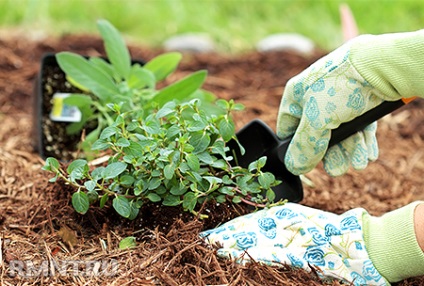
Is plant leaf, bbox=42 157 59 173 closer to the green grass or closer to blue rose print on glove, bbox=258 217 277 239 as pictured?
→ blue rose print on glove, bbox=258 217 277 239

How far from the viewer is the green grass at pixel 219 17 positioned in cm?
390

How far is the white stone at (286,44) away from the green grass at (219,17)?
0.14 metres

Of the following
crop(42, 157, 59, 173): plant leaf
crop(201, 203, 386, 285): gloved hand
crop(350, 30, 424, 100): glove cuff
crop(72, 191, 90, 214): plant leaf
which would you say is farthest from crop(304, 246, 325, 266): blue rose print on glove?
crop(42, 157, 59, 173): plant leaf

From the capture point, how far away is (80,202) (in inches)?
61.3

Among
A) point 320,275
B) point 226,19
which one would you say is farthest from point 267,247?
point 226,19

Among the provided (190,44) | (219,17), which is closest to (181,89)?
(190,44)

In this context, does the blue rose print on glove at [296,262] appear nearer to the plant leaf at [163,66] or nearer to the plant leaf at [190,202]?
the plant leaf at [190,202]

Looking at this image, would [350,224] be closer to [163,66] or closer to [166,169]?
[166,169]

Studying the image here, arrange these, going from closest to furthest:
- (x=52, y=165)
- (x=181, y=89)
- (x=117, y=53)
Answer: (x=52, y=165) → (x=181, y=89) → (x=117, y=53)

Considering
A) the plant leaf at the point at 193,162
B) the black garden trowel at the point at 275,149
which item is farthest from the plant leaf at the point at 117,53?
the plant leaf at the point at 193,162

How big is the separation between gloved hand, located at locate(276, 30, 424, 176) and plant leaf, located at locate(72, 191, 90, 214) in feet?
1.75

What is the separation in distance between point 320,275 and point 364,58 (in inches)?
19.8

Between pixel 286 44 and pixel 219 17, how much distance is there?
2.49 feet

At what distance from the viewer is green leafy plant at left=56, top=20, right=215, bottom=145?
2.03 meters
